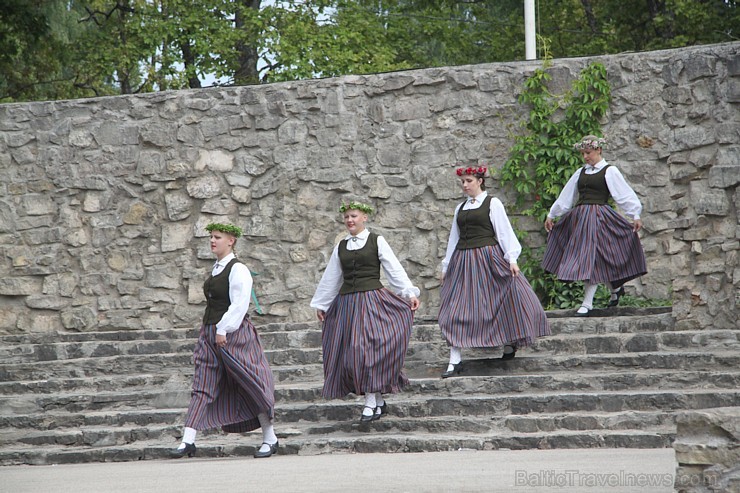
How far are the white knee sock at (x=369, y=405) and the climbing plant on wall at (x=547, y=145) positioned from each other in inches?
131

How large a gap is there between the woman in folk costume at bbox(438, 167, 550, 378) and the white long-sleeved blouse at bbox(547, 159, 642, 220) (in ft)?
4.23

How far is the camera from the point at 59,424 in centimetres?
769

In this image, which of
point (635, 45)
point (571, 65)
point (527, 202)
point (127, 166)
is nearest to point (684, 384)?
point (527, 202)

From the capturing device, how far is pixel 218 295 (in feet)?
22.3

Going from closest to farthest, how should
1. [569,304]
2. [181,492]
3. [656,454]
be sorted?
[181,492] → [656,454] → [569,304]

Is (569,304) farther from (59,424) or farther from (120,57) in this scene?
(120,57)

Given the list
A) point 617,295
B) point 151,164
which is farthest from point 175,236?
point 617,295

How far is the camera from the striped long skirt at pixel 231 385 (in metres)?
6.58

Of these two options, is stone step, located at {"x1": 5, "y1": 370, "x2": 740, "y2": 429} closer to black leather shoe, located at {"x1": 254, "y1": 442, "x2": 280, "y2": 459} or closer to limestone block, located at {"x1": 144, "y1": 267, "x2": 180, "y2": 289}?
black leather shoe, located at {"x1": 254, "y1": 442, "x2": 280, "y2": 459}

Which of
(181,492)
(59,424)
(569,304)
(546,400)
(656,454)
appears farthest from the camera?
(569,304)

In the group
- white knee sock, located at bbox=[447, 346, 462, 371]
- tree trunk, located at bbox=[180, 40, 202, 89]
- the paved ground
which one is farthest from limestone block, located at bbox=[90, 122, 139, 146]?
tree trunk, located at bbox=[180, 40, 202, 89]

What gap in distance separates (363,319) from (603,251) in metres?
2.65

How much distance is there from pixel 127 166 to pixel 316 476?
18.5ft

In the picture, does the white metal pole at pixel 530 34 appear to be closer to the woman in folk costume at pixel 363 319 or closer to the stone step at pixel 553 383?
the woman in folk costume at pixel 363 319
